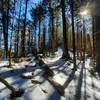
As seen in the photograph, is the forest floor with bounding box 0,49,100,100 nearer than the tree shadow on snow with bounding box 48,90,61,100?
Yes

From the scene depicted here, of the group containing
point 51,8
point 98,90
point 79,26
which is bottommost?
point 98,90

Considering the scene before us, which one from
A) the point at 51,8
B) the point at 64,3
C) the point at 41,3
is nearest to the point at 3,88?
the point at 64,3

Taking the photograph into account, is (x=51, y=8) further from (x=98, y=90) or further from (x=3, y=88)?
(x=3, y=88)

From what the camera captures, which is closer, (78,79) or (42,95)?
(42,95)

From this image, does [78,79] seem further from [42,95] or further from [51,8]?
[51,8]

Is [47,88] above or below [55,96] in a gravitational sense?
above

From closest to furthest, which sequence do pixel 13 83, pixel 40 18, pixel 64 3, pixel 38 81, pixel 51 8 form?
pixel 13 83, pixel 38 81, pixel 64 3, pixel 51 8, pixel 40 18

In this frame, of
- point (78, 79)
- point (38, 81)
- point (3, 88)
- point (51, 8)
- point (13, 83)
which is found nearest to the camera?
point (3, 88)

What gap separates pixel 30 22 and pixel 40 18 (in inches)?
81.8

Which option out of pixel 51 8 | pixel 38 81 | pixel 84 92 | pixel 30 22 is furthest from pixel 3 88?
pixel 30 22

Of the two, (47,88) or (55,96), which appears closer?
(55,96)

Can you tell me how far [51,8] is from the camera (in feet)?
84.5

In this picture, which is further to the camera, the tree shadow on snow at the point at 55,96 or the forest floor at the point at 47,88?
the tree shadow on snow at the point at 55,96

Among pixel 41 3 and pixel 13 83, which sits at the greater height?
pixel 41 3
